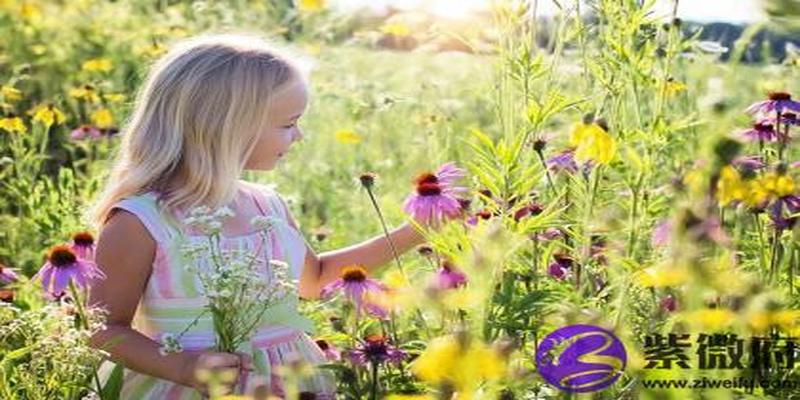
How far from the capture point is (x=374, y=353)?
157 centimetres

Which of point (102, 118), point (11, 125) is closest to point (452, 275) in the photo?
point (11, 125)

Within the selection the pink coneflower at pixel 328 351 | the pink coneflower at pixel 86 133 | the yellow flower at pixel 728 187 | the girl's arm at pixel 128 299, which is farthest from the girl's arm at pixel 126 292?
the pink coneflower at pixel 86 133

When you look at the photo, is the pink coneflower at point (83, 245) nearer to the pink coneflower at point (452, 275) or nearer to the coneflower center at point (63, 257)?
the coneflower center at point (63, 257)

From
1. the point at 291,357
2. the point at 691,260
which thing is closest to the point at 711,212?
the point at 691,260

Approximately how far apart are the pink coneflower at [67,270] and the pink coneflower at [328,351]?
0.40 meters

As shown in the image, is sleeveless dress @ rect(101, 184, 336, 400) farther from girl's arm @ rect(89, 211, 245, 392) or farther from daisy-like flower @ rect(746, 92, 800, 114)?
daisy-like flower @ rect(746, 92, 800, 114)

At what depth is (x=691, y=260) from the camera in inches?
35.9

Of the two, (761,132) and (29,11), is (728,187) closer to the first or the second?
(761,132)

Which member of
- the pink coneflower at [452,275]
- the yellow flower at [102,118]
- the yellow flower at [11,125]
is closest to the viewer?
the pink coneflower at [452,275]

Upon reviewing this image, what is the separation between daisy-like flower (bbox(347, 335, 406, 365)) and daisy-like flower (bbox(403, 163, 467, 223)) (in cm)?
20

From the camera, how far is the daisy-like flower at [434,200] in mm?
1726

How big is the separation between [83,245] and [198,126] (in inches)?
10.5

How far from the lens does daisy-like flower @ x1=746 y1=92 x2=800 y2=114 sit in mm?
1703

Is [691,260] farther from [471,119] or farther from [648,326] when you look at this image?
[471,119]
